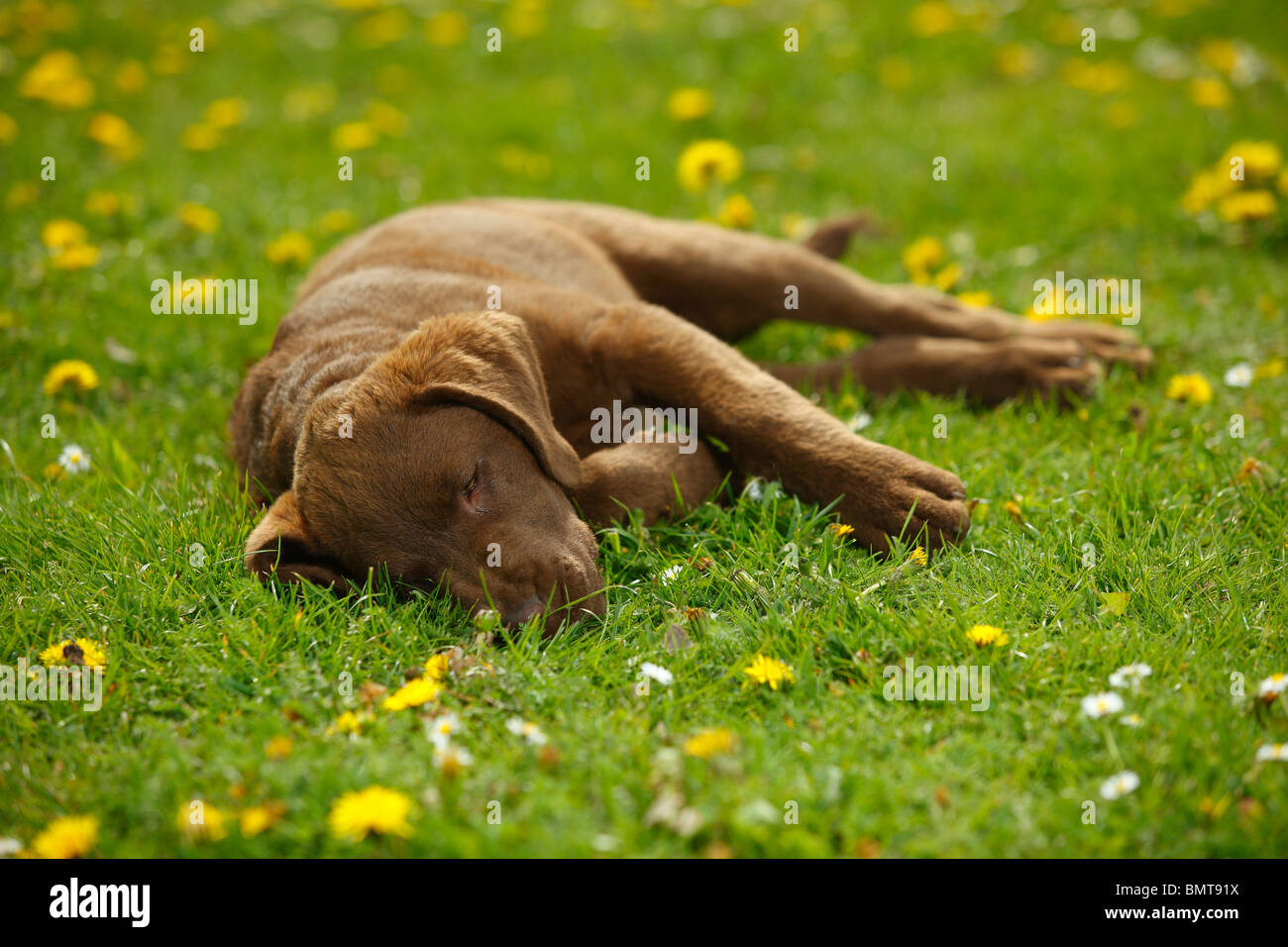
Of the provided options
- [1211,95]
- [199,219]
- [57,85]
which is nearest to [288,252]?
[199,219]

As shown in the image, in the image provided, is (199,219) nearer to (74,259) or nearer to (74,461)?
(74,259)

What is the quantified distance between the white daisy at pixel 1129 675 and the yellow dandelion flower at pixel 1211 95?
5.04 m

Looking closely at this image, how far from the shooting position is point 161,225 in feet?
18.1

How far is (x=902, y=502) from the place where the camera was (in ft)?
9.45

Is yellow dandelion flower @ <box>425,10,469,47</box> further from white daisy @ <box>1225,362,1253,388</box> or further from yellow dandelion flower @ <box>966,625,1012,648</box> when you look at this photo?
yellow dandelion flower @ <box>966,625,1012,648</box>

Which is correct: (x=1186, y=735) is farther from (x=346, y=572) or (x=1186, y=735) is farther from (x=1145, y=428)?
(x=346, y=572)

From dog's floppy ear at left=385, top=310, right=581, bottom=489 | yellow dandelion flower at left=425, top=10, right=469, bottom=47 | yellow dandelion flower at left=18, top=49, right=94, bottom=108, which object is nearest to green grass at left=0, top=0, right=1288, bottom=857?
dog's floppy ear at left=385, top=310, right=581, bottom=489

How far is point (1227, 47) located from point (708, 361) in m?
5.53

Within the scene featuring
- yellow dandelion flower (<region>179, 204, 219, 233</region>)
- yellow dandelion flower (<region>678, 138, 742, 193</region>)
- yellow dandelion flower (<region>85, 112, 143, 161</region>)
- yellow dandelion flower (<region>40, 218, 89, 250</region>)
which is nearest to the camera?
yellow dandelion flower (<region>40, 218, 89, 250</region>)

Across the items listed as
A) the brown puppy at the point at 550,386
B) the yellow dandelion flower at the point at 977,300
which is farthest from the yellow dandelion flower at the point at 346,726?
the yellow dandelion flower at the point at 977,300

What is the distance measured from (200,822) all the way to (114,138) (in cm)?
557

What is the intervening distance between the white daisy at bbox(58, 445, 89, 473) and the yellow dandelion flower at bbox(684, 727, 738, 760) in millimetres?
2524

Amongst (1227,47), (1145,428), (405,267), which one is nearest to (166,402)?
(405,267)

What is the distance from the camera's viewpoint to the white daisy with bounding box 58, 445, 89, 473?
141 inches
